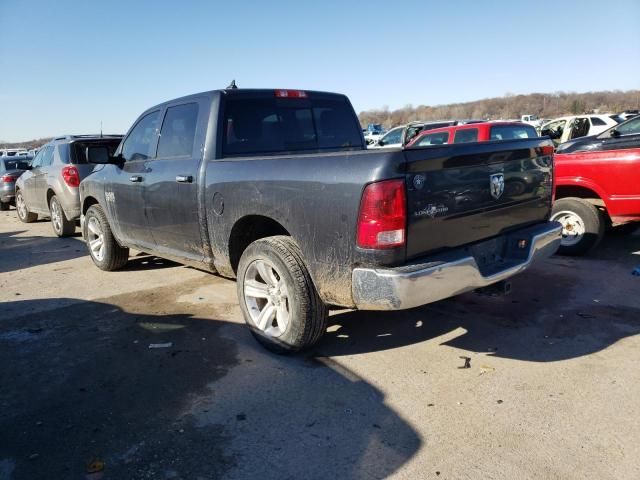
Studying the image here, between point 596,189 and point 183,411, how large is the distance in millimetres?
5285

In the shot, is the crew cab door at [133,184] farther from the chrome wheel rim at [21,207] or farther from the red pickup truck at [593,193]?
the chrome wheel rim at [21,207]

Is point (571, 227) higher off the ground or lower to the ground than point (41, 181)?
lower

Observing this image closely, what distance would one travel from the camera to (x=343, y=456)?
252 cm

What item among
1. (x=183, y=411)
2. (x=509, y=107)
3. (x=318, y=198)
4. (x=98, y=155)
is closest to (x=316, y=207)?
(x=318, y=198)

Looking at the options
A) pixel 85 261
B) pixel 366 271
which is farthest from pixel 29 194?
pixel 366 271

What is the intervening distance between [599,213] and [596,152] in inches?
30.2

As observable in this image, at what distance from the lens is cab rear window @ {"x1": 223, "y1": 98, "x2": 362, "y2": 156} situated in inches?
168

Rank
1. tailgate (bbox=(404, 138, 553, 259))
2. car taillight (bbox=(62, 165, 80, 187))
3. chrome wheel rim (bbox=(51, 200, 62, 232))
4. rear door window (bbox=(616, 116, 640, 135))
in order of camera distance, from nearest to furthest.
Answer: tailgate (bbox=(404, 138, 553, 259))
rear door window (bbox=(616, 116, 640, 135))
car taillight (bbox=(62, 165, 80, 187))
chrome wheel rim (bbox=(51, 200, 62, 232))

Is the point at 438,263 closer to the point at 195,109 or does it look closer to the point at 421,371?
the point at 421,371

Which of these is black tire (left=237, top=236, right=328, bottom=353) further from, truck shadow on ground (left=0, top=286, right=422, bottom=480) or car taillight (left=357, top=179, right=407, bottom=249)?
car taillight (left=357, top=179, right=407, bottom=249)

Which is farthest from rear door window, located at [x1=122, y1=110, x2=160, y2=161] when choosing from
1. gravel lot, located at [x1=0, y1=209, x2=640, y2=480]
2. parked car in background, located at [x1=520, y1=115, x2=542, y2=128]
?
parked car in background, located at [x1=520, y1=115, x2=542, y2=128]

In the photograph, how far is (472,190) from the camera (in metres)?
3.23

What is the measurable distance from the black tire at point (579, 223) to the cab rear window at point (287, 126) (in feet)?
9.34

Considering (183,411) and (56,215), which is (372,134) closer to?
(56,215)
